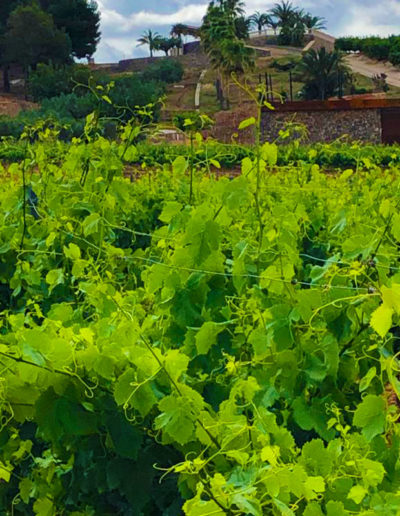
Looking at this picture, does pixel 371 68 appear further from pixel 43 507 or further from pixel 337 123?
pixel 43 507

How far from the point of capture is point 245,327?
7.02 feet

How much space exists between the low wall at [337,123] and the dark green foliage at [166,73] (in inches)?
1575

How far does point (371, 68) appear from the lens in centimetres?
6097

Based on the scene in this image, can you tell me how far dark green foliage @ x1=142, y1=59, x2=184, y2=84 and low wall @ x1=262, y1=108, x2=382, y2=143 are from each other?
131 feet

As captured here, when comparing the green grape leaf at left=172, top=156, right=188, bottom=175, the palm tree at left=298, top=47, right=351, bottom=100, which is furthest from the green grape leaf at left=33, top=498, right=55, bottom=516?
the palm tree at left=298, top=47, right=351, bottom=100

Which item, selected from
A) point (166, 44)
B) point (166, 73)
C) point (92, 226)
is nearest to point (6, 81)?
point (166, 73)

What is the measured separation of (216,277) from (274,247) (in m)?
0.23

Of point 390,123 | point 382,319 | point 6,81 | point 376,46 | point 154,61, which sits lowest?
point 390,123

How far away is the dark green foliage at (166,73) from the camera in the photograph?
2559 inches

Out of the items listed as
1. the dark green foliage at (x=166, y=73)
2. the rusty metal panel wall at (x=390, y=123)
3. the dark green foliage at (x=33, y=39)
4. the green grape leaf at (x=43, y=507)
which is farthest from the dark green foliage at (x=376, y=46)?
the green grape leaf at (x=43, y=507)

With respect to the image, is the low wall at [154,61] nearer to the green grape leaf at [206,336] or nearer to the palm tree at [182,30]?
the palm tree at [182,30]

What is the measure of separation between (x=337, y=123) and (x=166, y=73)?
42.0 metres

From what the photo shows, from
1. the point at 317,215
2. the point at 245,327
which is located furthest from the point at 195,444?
the point at 317,215

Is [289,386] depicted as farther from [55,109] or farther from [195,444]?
[55,109]
